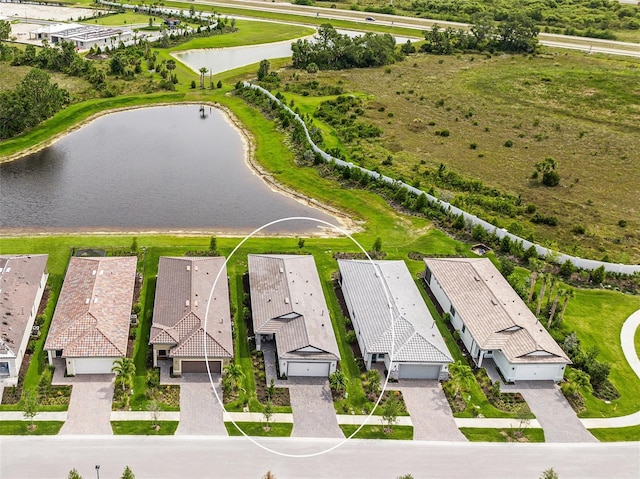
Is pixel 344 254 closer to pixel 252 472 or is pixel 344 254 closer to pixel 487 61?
pixel 252 472

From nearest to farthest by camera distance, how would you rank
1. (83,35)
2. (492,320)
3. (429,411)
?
(429,411)
(492,320)
(83,35)

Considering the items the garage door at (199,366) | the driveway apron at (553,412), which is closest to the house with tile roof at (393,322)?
the driveway apron at (553,412)

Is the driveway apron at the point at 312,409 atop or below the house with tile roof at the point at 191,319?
below

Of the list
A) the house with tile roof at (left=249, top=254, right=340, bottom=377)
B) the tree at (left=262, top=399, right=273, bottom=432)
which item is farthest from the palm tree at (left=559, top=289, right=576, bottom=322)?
the tree at (left=262, top=399, right=273, bottom=432)

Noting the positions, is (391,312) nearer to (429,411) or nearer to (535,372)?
(429,411)

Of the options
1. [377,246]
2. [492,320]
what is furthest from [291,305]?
[492,320]

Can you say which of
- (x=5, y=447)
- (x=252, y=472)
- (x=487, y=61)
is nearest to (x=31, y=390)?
(x=5, y=447)

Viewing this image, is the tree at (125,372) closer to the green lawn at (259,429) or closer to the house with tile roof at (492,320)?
the green lawn at (259,429)
